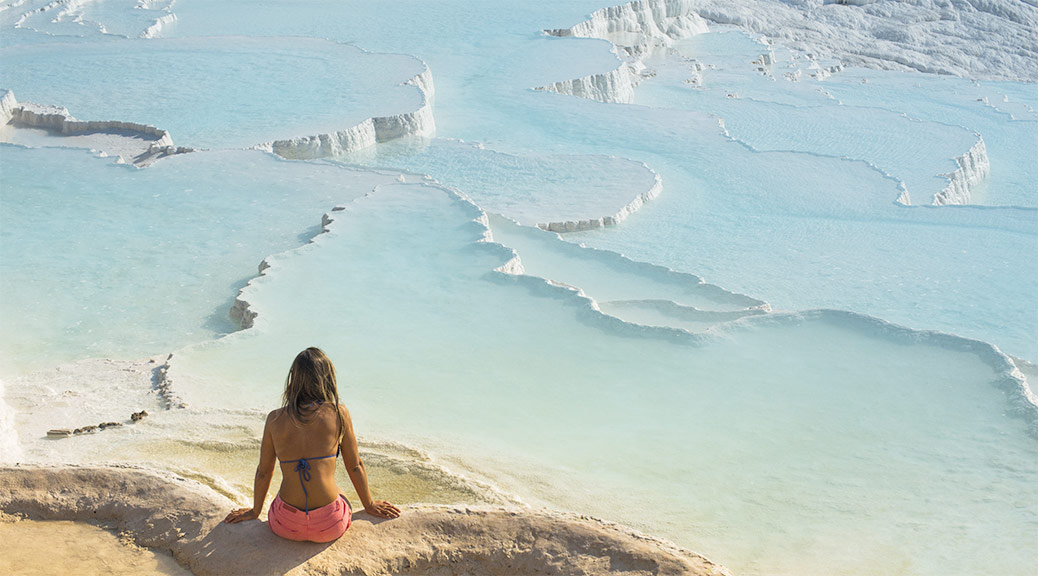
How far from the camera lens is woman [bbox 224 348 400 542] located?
104 inches

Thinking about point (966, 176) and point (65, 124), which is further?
point (966, 176)

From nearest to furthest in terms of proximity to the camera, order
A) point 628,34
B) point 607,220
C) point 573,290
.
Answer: point 573,290
point 607,220
point 628,34

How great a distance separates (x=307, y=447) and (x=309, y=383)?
18 cm

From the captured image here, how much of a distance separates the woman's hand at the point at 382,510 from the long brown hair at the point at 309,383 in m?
0.33

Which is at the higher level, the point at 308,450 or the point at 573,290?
the point at 308,450

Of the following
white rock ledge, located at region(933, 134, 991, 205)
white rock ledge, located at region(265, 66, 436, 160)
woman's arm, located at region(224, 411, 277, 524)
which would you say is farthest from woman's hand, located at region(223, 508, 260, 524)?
white rock ledge, located at region(933, 134, 991, 205)

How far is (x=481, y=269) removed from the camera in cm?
605

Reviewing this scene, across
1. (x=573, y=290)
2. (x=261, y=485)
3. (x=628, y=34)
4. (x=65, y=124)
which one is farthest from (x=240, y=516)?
(x=628, y=34)

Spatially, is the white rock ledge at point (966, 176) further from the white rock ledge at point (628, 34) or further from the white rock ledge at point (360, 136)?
the white rock ledge at point (360, 136)

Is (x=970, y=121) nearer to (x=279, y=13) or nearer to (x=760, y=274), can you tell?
(x=760, y=274)

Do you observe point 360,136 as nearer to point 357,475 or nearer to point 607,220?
point 607,220

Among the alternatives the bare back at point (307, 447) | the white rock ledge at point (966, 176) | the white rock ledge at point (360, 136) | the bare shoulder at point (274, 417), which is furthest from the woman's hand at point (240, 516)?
the white rock ledge at point (966, 176)

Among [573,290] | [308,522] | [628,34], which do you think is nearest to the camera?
[308,522]

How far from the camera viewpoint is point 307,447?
2.70 meters
